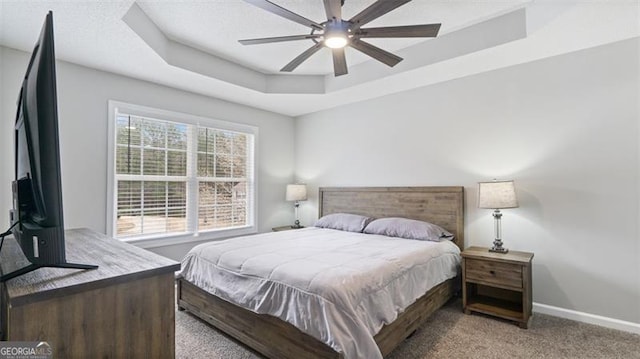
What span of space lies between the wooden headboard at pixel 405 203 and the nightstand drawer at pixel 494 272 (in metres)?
0.56

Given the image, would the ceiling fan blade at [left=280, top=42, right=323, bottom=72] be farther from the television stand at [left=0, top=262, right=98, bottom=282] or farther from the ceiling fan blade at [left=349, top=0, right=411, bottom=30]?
the television stand at [left=0, top=262, right=98, bottom=282]

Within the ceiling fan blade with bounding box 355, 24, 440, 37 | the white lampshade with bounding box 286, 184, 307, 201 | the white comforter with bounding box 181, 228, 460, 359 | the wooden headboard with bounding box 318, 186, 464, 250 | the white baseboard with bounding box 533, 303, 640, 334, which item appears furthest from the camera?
the white lampshade with bounding box 286, 184, 307, 201

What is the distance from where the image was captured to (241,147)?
191 inches

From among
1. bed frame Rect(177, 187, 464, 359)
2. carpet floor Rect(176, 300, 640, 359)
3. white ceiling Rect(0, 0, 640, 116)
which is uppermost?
white ceiling Rect(0, 0, 640, 116)

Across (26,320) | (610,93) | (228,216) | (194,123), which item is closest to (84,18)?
(194,123)

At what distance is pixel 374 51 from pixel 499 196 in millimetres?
1851

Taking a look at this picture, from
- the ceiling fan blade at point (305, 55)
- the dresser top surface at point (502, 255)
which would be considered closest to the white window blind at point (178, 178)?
the ceiling fan blade at point (305, 55)

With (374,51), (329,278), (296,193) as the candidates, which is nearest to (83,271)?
(329,278)

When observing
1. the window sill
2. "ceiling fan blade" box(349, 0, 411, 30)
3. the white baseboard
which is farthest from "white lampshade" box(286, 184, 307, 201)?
the white baseboard

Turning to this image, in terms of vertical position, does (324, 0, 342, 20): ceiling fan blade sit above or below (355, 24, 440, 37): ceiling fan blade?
above

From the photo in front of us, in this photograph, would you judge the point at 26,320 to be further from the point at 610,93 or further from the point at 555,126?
the point at 610,93

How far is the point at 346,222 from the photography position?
411 cm

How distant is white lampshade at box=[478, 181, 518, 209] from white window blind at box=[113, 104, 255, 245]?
3.37 metres

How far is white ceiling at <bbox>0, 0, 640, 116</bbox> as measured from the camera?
7.61ft
